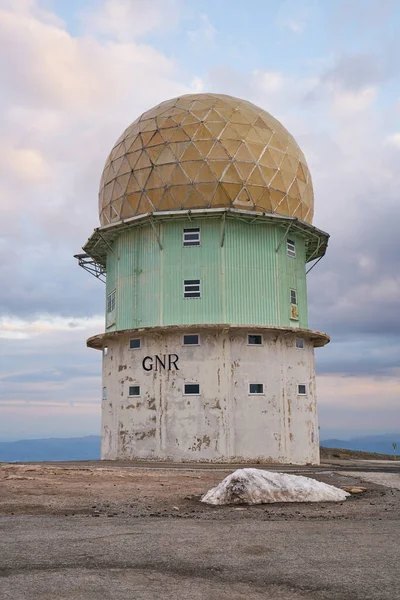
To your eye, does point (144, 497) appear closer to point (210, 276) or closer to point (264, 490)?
point (264, 490)

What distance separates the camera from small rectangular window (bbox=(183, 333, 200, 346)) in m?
26.5

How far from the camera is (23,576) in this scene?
6.17 metres

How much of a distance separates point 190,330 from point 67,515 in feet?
53.2

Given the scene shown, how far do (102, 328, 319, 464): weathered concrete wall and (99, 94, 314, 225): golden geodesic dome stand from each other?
607 cm

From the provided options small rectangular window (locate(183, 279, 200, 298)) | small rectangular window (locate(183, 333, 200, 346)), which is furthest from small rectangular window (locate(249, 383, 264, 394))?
small rectangular window (locate(183, 279, 200, 298))

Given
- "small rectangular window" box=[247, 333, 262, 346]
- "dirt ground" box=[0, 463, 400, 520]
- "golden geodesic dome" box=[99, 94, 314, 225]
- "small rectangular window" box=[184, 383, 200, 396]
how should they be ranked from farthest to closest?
"golden geodesic dome" box=[99, 94, 314, 225] → "small rectangular window" box=[247, 333, 262, 346] → "small rectangular window" box=[184, 383, 200, 396] → "dirt ground" box=[0, 463, 400, 520]

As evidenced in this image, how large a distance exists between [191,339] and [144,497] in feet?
46.0

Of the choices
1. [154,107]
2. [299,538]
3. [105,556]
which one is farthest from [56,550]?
[154,107]

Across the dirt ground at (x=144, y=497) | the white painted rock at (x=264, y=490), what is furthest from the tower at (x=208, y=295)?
the white painted rock at (x=264, y=490)

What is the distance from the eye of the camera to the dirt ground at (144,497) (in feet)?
34.9

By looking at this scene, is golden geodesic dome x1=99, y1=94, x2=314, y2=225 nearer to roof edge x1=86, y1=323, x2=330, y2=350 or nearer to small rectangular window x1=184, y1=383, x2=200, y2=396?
roof edge x1=86, y1=323, x2=330, y2=350

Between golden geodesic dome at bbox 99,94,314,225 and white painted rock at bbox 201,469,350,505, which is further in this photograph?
golden geodesic dome at bbox 99,94,314,225

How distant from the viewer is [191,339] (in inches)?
1048

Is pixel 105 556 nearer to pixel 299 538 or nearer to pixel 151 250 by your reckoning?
Result: pixel 299 538
